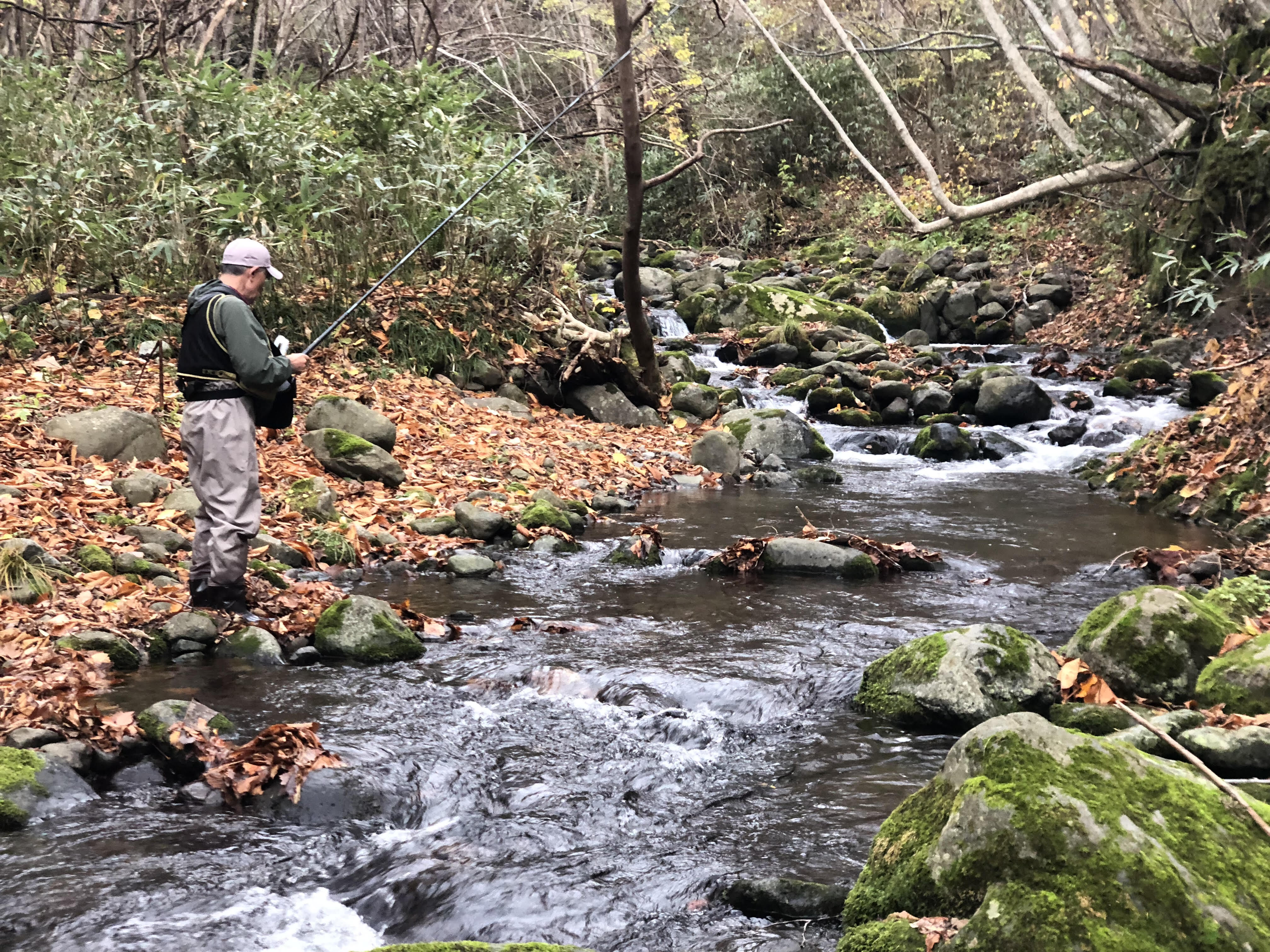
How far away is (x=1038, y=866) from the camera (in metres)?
2.56

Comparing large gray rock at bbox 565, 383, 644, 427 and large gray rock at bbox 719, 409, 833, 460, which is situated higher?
large gray rock at bbox 565, 383, 644, 427

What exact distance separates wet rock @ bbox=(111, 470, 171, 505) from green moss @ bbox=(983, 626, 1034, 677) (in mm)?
5612

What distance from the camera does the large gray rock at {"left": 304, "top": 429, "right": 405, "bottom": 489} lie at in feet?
28.6

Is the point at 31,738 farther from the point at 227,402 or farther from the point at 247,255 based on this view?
the point at 247,255

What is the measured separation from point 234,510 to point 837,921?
3902 mm

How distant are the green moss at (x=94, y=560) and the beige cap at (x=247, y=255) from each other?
6.19ft

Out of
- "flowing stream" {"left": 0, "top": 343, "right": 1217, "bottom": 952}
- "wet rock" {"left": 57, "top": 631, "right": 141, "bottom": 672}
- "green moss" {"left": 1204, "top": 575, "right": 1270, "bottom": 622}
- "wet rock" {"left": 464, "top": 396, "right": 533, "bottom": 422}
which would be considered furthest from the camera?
"wet rock" {"left": 464, "top": 396, "right": 533, "bottom": 422}

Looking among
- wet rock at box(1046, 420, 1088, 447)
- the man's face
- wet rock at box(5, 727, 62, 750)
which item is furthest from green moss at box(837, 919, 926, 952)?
wet rock at box(1046, 420, 1088, 447)

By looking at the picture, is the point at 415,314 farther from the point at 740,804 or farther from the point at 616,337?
the point at 740,804

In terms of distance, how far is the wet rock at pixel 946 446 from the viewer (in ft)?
41.4

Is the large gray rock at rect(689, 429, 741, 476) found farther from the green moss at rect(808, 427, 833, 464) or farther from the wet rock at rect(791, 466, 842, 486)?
the green moss at rect(808, 427, 833, 464)

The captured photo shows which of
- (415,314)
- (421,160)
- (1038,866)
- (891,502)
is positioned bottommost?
(891,502)

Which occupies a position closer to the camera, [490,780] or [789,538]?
[490,780]

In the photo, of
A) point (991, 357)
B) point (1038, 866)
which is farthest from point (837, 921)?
point (991, 357)
